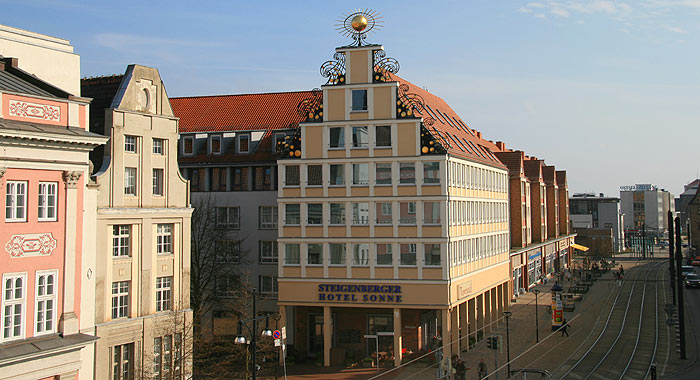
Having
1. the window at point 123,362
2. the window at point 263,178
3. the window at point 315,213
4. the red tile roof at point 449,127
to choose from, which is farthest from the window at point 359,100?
the window at point 123,362

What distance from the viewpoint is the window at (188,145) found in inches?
2292

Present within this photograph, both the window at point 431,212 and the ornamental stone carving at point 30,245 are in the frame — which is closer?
the ornamental stone carving at point 30,245

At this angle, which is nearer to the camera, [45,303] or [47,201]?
[45,303]

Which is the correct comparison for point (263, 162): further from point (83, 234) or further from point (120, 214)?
point (83, 234)

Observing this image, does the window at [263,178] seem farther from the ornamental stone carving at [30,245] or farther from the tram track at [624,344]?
the ornamental stone carving at [30,245]

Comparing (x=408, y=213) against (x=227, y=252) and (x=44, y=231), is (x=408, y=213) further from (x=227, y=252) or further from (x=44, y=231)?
(x=44, y=231)

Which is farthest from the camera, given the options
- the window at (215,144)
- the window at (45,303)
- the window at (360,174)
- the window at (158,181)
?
the window at (215,144)

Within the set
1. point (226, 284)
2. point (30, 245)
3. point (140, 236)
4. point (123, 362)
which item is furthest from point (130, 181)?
point (226, 284)

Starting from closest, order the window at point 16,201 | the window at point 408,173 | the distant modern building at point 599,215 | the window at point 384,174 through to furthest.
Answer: the window at point 16,201, the window at point 408,173, the window at point 384,174, the distant modern building at point 599,215

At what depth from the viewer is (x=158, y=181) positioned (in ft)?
122

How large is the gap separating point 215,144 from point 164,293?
22736 mm

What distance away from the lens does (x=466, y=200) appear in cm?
4866

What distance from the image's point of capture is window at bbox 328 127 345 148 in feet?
150

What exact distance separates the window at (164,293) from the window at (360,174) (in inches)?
531
